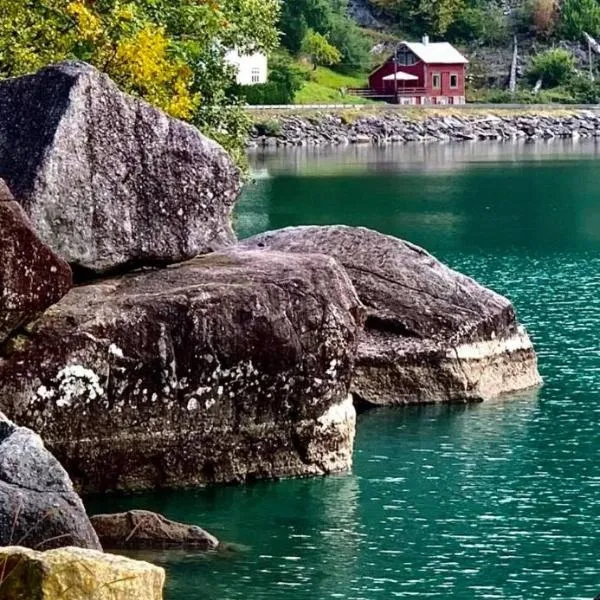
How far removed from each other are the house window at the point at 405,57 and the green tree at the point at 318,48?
6.73 meters

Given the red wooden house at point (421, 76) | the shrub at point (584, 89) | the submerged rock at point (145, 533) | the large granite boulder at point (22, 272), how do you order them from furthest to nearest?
1. the shrub at point (584, 89)
2. the red wooden house at point (421, 76)
3. the large granite boulder at point (22, 272)
4. the submerged rock at point (145, 533)

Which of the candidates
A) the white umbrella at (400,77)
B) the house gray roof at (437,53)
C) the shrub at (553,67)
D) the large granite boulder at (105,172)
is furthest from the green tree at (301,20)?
the large granite boulder at (105,172)

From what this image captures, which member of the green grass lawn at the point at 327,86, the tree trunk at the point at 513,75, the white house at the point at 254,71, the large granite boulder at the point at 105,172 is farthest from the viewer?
the tree trunk at the point at 513,75

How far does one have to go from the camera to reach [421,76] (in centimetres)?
17912

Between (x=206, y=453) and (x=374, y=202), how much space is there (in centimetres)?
6327

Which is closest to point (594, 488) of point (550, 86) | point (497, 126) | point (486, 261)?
point (486, 261)

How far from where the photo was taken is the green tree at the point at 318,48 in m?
170

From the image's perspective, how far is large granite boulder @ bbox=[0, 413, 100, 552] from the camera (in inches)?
743

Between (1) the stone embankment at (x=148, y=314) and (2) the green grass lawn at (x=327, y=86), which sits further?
(2) the green grass lawn at (x=327, y=86)

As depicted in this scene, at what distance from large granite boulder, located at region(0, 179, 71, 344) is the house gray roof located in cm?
15459

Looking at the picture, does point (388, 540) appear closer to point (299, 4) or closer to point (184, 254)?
point (184, 254)

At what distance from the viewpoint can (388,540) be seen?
81.4ft

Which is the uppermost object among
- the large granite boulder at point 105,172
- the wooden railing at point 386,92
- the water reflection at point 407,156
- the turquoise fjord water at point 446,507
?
the wooden railing at point 386,92

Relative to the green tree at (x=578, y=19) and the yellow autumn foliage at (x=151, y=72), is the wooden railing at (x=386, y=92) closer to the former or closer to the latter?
the green tree at (x=578, y=19)
